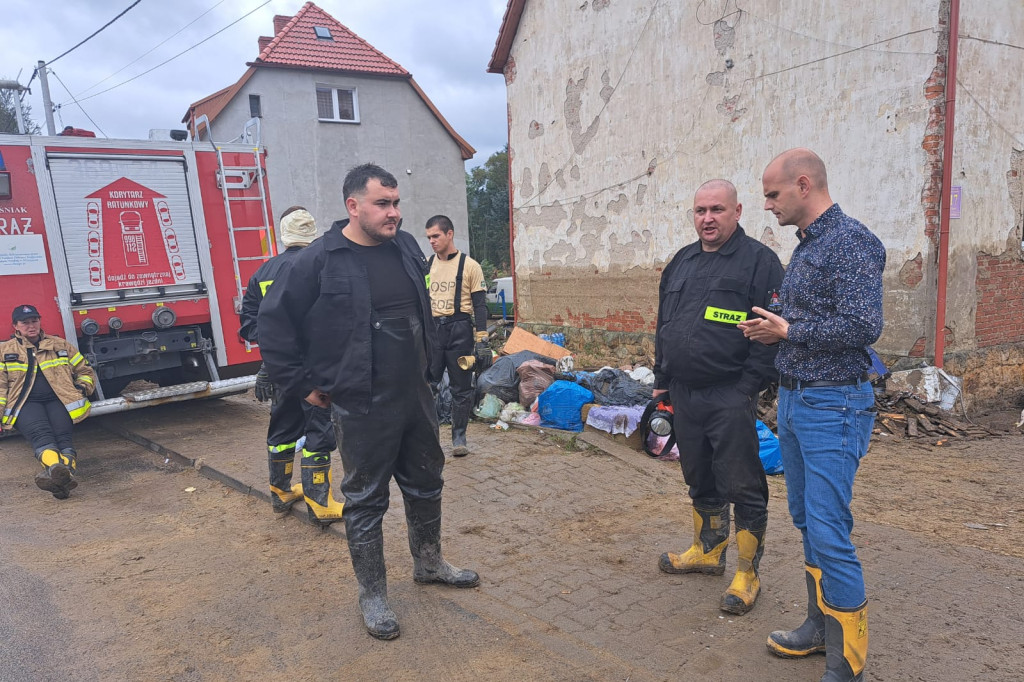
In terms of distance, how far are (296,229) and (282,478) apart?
5.96 ft

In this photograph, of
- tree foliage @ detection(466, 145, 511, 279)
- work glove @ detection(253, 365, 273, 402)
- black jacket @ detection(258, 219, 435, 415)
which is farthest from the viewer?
tree foliage @ detection(466, 145, 511, 279)

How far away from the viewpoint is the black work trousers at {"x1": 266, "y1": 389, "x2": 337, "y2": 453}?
180 inches

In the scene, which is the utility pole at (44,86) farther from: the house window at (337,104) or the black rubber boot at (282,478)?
the black rubber boot at (282,478)

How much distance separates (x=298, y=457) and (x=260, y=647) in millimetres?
3265

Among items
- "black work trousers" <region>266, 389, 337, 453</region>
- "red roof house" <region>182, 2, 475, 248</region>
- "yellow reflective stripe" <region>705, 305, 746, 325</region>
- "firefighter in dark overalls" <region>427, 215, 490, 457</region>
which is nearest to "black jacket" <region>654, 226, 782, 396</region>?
"yellow reflective stripe" <region>705, 305, 746, 325</region>

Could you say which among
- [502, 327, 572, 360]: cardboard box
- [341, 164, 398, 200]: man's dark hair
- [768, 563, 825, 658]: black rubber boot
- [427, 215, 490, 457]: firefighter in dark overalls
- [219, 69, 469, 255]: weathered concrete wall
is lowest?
[768, 563, 825, 658]: black rubber boot

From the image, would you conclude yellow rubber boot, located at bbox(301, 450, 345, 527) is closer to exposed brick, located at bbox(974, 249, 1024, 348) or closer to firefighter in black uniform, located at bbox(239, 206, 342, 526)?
firefighter in black uniform, located at bbox(239, 206, 342, 526)

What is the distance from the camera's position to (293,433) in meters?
4.74

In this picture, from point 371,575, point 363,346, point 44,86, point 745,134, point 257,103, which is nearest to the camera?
point 363,346

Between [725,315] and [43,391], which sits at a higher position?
[725,315]

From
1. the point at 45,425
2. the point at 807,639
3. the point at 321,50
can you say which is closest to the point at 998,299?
the point at 807,639

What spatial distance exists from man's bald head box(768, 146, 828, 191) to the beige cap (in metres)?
3.43

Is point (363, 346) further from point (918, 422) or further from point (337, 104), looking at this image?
point (337, 104)

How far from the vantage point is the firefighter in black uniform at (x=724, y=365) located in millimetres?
3199
